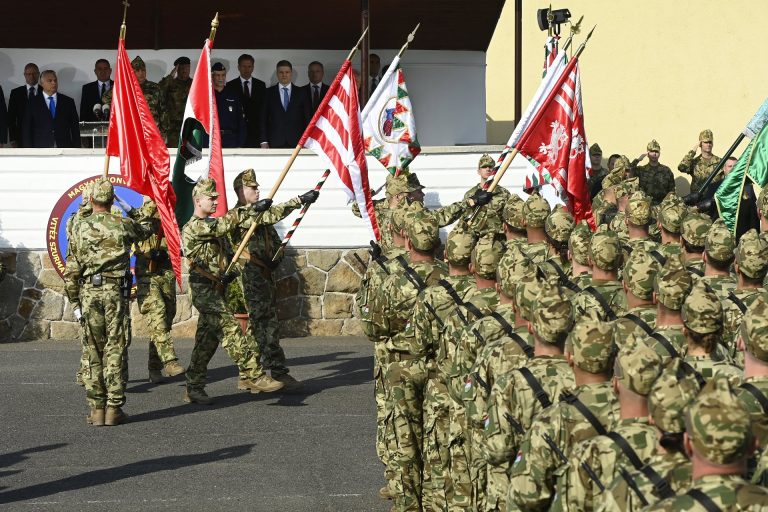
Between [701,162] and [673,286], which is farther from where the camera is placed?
[701,162]

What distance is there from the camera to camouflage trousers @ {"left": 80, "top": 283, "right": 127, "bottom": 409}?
11750mm

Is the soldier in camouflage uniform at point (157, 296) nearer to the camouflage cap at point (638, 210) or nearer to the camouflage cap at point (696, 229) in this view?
the camouflage cap at point (638, 210)

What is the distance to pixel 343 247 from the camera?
1653 centimetres

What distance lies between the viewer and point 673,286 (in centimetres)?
695

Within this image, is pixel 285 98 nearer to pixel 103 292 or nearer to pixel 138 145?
pixel 138 145

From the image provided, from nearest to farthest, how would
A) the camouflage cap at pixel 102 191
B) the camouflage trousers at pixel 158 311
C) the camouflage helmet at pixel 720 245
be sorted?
1. the camouflage helmet at pixel 720 245
2. the camouflage cap at pixel 102 191
3. the camouflage trousers at pixel 158 311

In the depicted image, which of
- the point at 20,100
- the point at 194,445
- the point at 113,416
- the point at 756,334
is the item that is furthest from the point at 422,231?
the point at 20,100

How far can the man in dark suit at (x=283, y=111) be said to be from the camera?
701 inches

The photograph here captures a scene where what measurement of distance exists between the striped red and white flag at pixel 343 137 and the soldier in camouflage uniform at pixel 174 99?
5.46 m

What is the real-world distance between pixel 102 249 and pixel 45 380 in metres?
2.53

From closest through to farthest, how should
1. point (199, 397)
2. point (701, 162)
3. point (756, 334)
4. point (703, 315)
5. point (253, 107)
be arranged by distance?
1. point (756, 334)
2. point (703, 315)
3. point (199, 397)
4. point (253, 107)
5. point (701, 162)

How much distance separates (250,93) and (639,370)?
45.0 ft

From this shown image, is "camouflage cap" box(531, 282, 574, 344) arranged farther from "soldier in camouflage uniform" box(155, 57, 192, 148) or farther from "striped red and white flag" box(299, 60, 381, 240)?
"soldier in camouflage uniform" box(155, 57, 192, 148)

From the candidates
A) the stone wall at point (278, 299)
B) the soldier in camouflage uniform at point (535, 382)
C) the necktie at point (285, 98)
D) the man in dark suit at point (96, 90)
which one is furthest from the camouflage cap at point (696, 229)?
the man in dark suit at point (96, 90)
